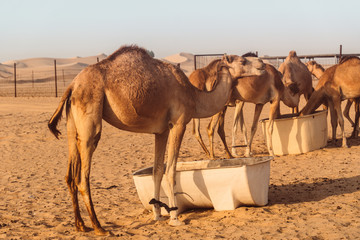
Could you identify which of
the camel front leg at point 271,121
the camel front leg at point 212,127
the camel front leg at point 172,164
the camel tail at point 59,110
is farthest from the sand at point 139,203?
the camel tail at point 59,110

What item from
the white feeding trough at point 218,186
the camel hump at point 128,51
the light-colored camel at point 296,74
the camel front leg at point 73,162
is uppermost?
the camel hump at point 128,51

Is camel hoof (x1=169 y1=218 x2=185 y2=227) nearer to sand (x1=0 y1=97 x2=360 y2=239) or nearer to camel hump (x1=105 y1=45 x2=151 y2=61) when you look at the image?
sand (x1=0 y1=97 x2=360 y2=239)

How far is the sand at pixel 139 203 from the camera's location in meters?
5.80

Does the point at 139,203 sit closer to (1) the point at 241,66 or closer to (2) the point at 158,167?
(2) the point at 158,167

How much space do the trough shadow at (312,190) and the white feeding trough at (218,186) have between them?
1.96ft

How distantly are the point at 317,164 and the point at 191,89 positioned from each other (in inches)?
186

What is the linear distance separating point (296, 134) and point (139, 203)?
16.6 ft

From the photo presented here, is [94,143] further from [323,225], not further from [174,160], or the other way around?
[323,225]

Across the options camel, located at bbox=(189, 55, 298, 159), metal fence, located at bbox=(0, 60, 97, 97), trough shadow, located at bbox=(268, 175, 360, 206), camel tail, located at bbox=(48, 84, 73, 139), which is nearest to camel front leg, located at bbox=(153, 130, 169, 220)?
camel tail, located at bbox=(48, 84, 73, 139)

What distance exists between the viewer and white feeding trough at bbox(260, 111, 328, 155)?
36.9ft

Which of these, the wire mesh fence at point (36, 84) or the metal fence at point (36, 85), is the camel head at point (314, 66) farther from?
the wire mesh fence at point (36, 84)

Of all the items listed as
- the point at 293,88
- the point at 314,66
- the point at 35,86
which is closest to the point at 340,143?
the point at 293,88

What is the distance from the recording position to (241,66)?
24.8 feet

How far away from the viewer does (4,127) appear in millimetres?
16000
